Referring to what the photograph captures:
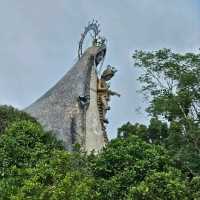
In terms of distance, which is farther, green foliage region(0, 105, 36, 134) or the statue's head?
the statue's head

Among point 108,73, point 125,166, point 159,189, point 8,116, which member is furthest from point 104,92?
point 159,189

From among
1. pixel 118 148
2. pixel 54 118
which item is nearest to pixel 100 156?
pixel 118 148

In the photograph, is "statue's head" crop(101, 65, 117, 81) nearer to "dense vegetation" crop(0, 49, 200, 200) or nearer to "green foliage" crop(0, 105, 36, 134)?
"dense vegetation" crop(0, 49, 200, 200)

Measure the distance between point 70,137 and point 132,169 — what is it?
6.28 m

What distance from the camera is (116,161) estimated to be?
1730 cm

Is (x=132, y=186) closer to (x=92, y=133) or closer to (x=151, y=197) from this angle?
(x=151, y=197)

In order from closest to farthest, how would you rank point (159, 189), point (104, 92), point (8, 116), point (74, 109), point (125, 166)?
point (159, 189), point (125, 166), point (8, 116), point (74, 109), point (104, 92)

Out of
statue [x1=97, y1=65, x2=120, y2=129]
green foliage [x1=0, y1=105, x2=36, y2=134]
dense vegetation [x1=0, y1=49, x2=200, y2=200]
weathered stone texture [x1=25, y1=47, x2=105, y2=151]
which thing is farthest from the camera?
statue [x1=97, y1=65, x2=120, y2=129]

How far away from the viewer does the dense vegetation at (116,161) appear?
47.4ft

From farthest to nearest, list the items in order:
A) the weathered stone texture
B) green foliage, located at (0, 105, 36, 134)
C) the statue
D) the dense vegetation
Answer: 1. the statue
2. the weathered stone texture
3. green foliage, located at (0, 105, 36, 134)
4. the dense vegetation

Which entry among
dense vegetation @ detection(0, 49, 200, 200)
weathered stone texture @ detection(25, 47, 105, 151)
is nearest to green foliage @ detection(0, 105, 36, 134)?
dense vegetation @ detection(0, 49, 200, 200)

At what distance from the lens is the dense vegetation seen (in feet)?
47.4

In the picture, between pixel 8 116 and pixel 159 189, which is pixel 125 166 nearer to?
pixel 159 189

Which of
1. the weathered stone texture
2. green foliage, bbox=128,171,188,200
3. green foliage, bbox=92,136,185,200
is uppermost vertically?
the weathered stone texture
